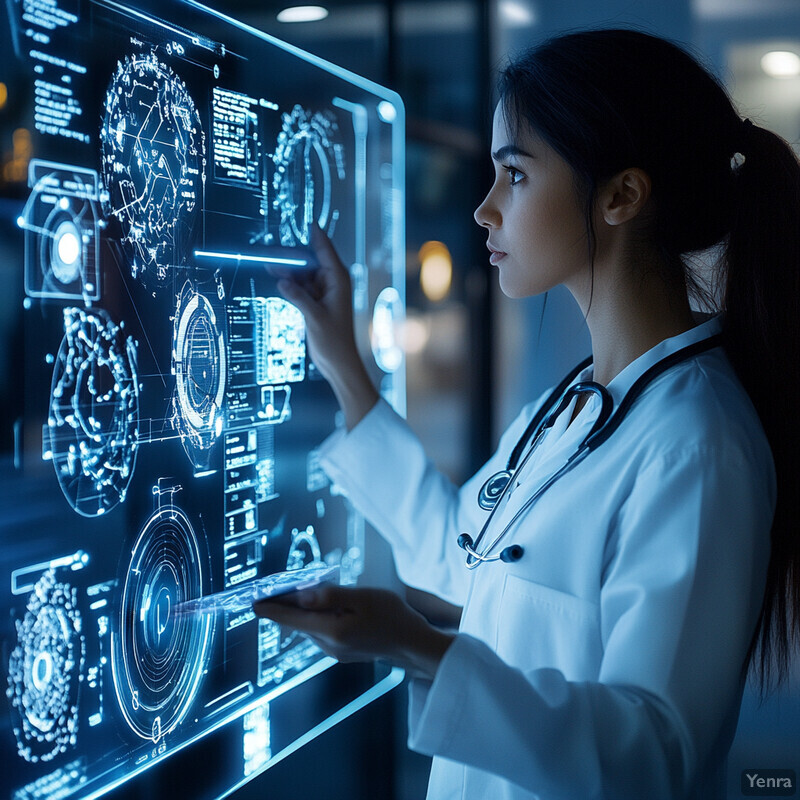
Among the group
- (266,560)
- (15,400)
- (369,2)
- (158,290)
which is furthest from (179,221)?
(369,2)

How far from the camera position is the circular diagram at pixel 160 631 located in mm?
883

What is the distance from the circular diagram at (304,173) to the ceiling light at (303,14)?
0.39ft

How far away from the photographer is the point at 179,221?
3.15 ft

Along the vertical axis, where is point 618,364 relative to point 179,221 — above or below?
below

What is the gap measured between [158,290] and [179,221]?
0.09 m

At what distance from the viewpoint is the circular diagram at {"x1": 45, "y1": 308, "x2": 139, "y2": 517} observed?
0.78 m

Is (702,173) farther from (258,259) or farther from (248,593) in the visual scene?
(248,593)

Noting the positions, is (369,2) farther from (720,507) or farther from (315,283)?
(720,507)

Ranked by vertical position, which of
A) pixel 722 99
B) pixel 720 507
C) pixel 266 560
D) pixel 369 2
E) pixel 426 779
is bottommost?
pixel 426 779

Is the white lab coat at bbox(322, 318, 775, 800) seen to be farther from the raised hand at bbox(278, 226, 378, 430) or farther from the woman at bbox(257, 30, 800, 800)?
the raised hand at bbox(278, 226, 378, 430)

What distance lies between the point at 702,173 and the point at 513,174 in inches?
8.3

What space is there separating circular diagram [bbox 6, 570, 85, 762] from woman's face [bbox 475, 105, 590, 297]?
0.60 metres

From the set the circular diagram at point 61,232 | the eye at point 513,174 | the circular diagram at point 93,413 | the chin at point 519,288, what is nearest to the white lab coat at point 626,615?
the chin at point 519,288

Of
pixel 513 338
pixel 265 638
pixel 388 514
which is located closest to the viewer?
pixel 265 638
